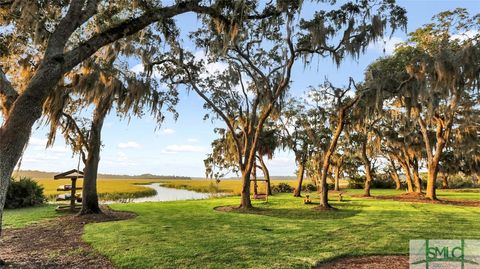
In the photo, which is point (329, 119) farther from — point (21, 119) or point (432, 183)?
point (21, 119)

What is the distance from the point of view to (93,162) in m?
12.5

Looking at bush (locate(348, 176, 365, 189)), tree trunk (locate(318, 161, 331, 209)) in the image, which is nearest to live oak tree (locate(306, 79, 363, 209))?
tree trunk (locate(318, 161, 331, 209))

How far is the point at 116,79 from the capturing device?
1045 centimetres

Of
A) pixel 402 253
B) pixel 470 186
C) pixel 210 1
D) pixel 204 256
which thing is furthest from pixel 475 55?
pixel 470 186

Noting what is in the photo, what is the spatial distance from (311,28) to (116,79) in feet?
22.9

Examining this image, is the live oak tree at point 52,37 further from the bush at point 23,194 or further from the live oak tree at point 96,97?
the bush at point 23,194

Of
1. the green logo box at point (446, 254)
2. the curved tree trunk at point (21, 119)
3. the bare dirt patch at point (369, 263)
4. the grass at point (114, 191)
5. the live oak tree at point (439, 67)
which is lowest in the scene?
the grass at point (114, 191)

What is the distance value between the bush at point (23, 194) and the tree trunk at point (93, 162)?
7.76 metres

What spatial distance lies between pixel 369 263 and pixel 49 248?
632 centimetres

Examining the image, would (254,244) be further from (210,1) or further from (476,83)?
(476,83)

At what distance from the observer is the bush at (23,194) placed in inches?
672

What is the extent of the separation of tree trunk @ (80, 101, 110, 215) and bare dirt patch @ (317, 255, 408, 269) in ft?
31.9

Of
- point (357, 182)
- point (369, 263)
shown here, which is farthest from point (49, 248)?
point (357, 182)

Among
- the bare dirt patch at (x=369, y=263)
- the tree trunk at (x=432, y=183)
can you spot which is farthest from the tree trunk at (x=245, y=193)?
the tree trunk at (x=432, y=183)
